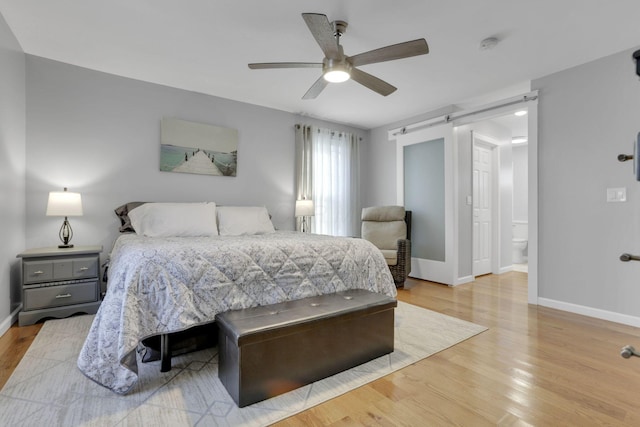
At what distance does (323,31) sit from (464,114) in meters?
2.77

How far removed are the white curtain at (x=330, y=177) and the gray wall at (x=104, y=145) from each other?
0.85 m

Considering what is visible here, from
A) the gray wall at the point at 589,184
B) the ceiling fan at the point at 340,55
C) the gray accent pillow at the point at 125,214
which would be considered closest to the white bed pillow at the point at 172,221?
the gray accent pillow at the point at 125,214

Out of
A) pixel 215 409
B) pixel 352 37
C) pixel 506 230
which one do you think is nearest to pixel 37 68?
pixel 352 37

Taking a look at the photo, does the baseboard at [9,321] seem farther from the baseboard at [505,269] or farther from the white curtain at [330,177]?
the baseboard at [505,269]

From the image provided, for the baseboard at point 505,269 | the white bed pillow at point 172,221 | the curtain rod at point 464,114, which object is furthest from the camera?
the baseboard at point 505,269

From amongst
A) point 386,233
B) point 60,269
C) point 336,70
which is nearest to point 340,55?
point 336,70

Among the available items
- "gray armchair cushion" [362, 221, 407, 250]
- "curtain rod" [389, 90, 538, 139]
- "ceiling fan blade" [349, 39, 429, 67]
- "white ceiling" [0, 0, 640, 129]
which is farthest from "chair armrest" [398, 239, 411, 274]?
"ceiling fan blade" [349, 39, 429, 67]

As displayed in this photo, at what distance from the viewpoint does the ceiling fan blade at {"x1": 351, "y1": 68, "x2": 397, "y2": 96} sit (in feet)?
8.00

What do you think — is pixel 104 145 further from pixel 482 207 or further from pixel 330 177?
pixel 482 207

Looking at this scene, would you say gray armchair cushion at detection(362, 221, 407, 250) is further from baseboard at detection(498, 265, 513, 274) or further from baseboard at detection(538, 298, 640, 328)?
baseboard at detection(498, 265, 513, 274)

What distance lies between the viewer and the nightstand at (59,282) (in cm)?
259

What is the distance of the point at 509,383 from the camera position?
1.76 m

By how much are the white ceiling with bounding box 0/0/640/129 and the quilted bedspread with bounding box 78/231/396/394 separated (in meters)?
1.71

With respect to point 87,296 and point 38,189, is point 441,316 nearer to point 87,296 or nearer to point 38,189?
point 87,296
